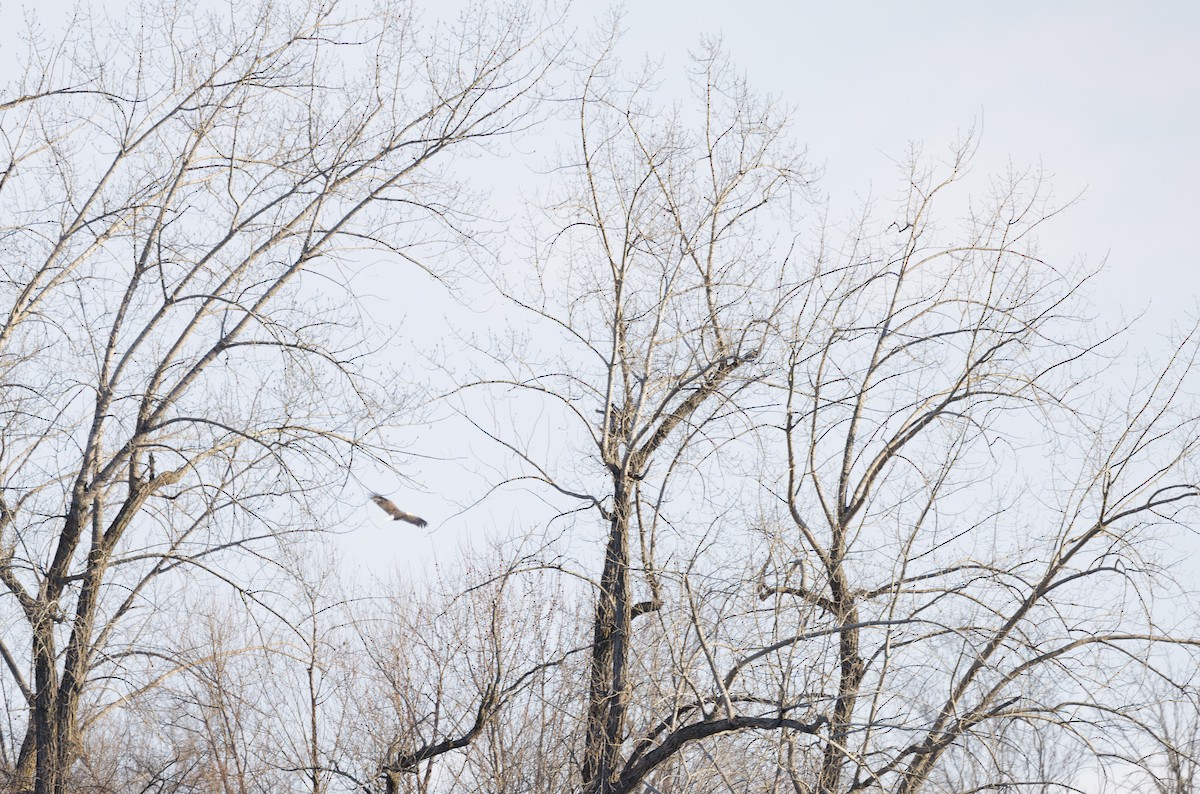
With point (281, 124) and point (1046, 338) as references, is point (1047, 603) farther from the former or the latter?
point (281, 124)

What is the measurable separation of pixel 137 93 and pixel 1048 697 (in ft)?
31.9

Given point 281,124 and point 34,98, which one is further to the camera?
point 281,124

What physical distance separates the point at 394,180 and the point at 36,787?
6471mm

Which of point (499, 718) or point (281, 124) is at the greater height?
point (281, 124)

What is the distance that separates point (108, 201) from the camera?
40.5 feet

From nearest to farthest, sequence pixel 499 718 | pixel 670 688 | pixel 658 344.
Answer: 1. pixel 670 688
2. pixel 658 344
3. pixel 499 718

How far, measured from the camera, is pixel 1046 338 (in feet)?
37.7

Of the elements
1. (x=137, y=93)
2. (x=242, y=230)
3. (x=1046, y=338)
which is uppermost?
(x=137, y=93)

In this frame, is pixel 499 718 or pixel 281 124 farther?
pixel 499 718

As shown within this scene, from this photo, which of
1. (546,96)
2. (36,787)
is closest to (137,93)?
(546,96)

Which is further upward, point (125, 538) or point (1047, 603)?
point (125, 538)

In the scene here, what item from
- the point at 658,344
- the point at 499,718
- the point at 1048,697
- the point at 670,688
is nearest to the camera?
the point at 1048,697

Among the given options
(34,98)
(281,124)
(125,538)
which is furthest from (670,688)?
(34,98)

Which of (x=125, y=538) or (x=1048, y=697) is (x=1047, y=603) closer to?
(x=1048, y=697)
